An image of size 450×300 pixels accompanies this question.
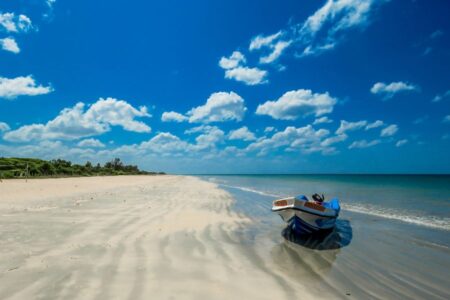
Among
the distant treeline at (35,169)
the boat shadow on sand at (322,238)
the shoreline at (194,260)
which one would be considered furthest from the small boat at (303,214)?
the distant treeline at (35,169)

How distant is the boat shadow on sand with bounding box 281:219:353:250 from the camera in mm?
9586

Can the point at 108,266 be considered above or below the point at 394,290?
above

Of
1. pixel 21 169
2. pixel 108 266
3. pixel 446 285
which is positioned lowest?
pixel 446 285

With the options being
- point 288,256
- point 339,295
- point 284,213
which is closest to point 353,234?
point 284,213

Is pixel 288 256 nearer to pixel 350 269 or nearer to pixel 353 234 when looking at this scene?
pixel 350 269

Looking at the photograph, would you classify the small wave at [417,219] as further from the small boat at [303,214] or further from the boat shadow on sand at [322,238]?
the small boat at [303,214]

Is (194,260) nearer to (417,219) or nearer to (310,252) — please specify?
(310,252)

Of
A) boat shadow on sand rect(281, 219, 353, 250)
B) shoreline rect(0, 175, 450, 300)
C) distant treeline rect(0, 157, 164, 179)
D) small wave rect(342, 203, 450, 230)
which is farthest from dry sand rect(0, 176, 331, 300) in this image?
distant treeline rect(0, 157, 164, 179)

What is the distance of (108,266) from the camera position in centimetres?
604

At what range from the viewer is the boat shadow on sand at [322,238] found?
31.4ft

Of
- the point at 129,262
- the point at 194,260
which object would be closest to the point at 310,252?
the point at 194,260

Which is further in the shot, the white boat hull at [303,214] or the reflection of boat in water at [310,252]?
the white boat hull at [303,214]

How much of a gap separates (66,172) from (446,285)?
A: 184 ft

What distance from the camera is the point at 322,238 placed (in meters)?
10.7
